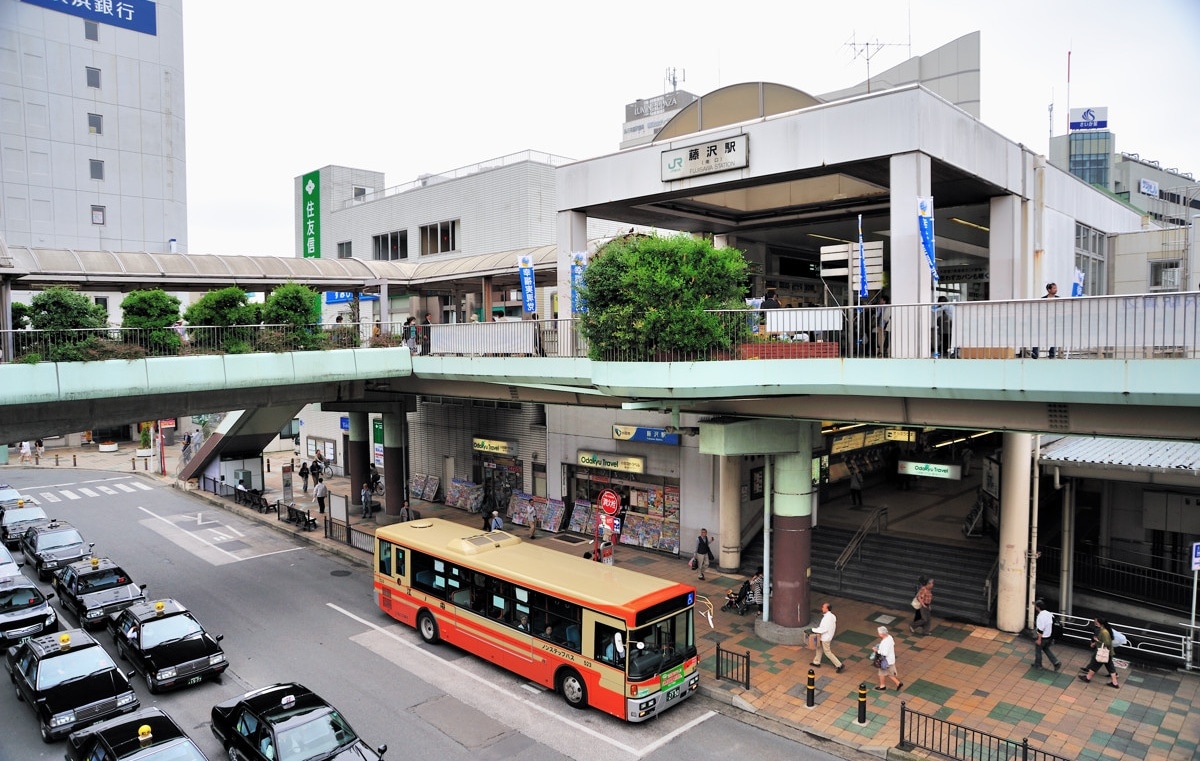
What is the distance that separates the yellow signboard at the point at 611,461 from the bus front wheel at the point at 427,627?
9.28 m

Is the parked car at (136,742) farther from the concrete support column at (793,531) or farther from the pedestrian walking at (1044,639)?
the pedestrian walking at (1044,639)

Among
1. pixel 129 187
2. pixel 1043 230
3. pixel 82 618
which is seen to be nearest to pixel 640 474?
pixel 1043 230

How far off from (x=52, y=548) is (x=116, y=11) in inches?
1734

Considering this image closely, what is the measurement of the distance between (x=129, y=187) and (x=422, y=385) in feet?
131

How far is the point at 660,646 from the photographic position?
1335cm

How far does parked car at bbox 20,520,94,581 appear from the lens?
73.7 feet

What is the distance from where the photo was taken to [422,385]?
24828 millimetres

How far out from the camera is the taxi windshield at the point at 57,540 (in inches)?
917

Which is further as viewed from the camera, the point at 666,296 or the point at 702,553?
the point at 702,553

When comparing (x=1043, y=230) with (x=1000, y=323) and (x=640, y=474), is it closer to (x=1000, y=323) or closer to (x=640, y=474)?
(x=1000, y=323)

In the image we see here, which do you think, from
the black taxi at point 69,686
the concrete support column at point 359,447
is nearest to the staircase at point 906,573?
the black taxi at point 69,686

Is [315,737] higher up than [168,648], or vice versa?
[315,737]

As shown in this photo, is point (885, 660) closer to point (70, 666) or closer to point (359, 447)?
point (70, 666)

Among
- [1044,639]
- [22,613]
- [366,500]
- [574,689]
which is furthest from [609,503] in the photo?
[22,613]
